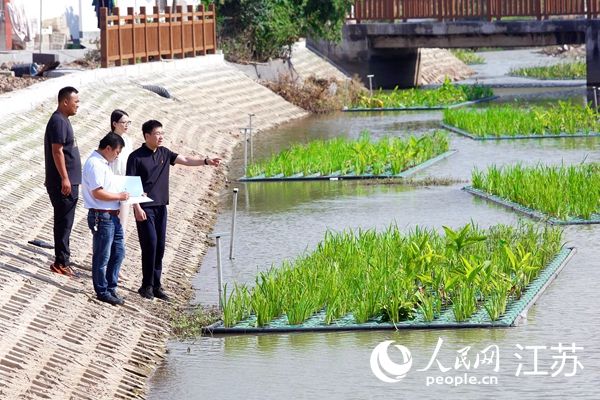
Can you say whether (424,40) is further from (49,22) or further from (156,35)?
(156,35)

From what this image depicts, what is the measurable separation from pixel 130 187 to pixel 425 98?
32905mm

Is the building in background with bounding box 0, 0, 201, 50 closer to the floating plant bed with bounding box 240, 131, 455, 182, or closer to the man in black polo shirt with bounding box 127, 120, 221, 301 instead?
the floating plant bed with bounding box 240, 131, 455, 182

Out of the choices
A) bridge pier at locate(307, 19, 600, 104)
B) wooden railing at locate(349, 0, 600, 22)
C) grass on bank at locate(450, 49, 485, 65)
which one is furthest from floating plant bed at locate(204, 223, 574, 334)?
grass on bank at locate(450, 49, 485, 65)

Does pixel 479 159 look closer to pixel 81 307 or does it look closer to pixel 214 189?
pixel 214 189

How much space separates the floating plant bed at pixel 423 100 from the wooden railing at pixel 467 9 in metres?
5.72

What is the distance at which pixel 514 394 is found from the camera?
11578 mm

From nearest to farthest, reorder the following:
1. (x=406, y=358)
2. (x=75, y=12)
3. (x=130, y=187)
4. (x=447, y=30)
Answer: (x=406, y=358), (x=130, y=187), (x=75, y=12), (x=447, y=30)

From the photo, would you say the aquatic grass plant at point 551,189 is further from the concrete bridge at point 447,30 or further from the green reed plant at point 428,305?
the concrete bridge at point 447,30

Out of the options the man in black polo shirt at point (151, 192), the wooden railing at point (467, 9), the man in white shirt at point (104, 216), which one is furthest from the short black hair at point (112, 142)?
the wooden railing at point (467, 9)

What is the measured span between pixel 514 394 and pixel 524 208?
10.0 meters

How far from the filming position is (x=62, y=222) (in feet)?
48.5

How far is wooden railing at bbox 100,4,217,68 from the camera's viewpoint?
117 ft

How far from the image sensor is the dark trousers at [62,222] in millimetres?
14734

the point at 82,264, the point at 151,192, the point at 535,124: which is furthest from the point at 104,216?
the point at 535,124
